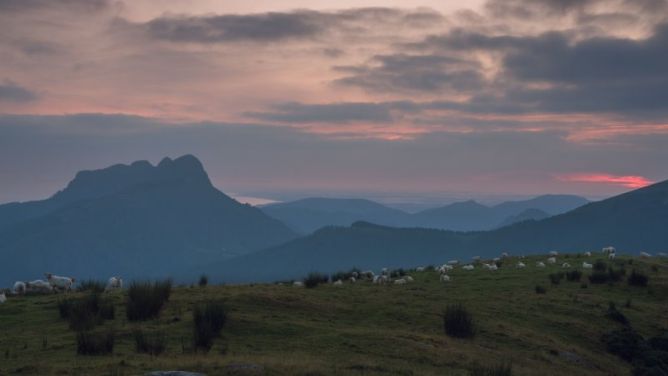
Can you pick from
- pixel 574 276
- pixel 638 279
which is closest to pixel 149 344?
pixel 574 276

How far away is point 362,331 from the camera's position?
2906 centimetres

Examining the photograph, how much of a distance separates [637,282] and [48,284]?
136ft

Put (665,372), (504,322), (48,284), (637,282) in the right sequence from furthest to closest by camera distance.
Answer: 1. (637,282)
2. (48,284)
3. (504,322)
4. (665,372)

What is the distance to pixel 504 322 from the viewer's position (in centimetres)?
3469

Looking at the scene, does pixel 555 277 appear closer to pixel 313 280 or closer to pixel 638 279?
pixel 638 279

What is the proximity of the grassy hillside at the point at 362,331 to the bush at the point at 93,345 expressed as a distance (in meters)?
0.37

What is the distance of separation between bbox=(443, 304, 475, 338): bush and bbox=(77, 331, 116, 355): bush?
15.3 metres

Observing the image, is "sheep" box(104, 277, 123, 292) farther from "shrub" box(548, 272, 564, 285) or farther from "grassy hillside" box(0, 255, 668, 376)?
"shrub" box(548, 272, 564, 285)

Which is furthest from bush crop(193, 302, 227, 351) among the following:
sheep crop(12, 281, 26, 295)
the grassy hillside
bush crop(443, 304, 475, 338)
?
sheep crop(12, 281, 26, 295)

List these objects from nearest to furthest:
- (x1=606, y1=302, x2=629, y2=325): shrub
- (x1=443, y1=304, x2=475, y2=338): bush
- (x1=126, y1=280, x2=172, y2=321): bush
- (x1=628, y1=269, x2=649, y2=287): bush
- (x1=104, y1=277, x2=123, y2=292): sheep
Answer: (x1=126, y1=280, x2=172, y2=321): bush, (x1=443, y1=304, x2=475, y2=338): bush, (x1=606, y1=302, x2=629, y2=325): shrub, (x1=104, y1=277, x2=123, y2=292): sheep, (x1=628, y1=269, x2=649, y2=287): bush

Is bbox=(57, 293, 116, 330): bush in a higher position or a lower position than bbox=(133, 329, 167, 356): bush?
higher

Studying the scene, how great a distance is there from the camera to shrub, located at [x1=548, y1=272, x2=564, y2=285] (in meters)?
48.1

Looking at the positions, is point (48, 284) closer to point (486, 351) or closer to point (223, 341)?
point (223, 341)

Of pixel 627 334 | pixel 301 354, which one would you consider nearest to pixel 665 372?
pixel 627 334
